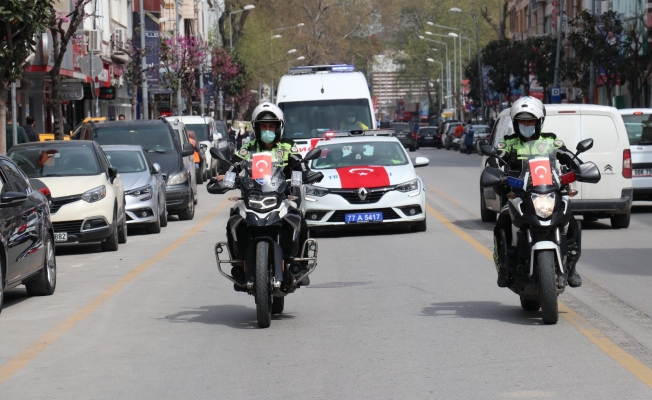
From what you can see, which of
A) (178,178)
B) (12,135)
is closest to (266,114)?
(178,178)

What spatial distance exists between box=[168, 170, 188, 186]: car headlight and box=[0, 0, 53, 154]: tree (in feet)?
10.1

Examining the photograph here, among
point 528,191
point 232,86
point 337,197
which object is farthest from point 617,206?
point 232,86

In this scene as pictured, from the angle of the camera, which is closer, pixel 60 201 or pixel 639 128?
pixel 60 201

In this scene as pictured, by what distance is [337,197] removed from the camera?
1859 centimetres

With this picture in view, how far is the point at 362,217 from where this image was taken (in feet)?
60.7

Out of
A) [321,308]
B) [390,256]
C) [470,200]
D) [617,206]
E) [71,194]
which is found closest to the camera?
[321,308]

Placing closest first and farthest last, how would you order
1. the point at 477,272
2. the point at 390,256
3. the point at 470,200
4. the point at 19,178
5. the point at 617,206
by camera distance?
the point at 19,178 → the point at 477,272 → the point at 390,256 → the point at 617,206 → the point at 470,200

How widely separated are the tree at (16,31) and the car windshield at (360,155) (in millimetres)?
5263

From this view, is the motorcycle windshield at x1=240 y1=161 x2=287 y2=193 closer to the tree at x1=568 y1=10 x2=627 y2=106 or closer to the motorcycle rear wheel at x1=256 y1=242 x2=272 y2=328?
the motorcycle rear wheel at x1=256 y1=242 x2=272 y2=328

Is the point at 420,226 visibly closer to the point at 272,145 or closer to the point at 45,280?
the point at 45,280

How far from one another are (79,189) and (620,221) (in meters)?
7.83

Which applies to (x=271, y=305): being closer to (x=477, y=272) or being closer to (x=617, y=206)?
(x=477, y=272)

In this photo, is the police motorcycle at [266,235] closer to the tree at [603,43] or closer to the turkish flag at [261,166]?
the turkish flag at [261,166]

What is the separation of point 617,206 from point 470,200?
8064mm
